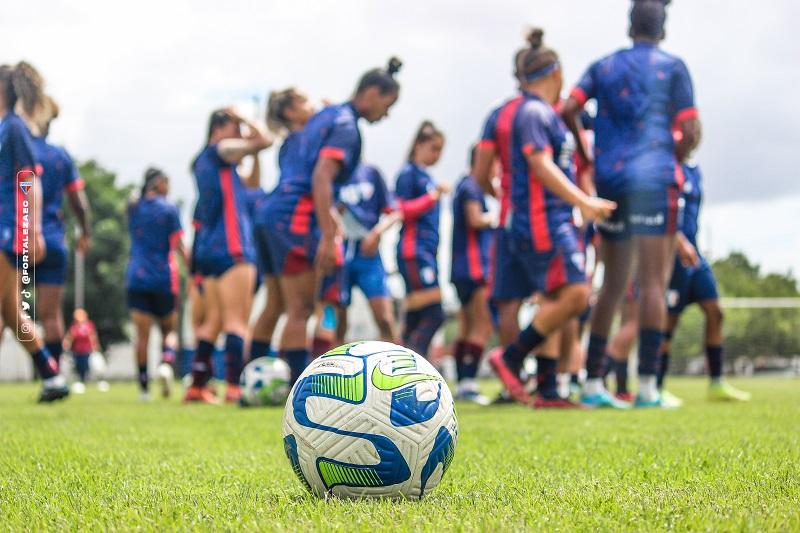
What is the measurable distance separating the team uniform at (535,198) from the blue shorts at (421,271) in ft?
7.00

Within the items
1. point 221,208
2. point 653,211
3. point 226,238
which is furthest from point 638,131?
point 221,208

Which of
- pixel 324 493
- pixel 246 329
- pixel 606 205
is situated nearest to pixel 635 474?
pixel 324 493

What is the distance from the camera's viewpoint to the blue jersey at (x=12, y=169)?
6.94m

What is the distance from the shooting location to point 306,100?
8.27 m

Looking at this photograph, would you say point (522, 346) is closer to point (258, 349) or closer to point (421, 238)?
point (258, 349)

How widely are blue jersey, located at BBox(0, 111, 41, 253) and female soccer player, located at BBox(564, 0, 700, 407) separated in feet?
13.4

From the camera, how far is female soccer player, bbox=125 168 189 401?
10180mm

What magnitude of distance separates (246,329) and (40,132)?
96.8 inches

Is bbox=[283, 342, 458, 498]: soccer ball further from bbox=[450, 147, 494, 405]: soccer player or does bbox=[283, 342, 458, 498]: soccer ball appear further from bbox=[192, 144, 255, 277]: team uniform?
bbox=[450, 147, 494, 405]: soccer player

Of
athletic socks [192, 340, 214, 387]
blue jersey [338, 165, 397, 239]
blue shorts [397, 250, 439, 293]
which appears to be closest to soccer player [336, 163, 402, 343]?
blue jersey [338, 165, 397, 239]

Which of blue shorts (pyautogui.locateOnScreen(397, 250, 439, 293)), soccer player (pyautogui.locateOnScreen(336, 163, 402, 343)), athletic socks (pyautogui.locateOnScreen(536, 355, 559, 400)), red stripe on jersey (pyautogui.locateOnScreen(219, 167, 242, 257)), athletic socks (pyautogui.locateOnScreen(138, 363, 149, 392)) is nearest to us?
athletic socks (pyautogui.locateOnScreen(536, 355, 559, 400))

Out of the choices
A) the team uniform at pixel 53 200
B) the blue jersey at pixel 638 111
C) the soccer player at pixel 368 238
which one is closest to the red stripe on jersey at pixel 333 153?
the blue jersey at pixel 638 111

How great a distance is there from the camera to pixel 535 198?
22.1 feet

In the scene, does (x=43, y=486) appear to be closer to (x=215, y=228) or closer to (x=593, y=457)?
(x=593, y=457)
